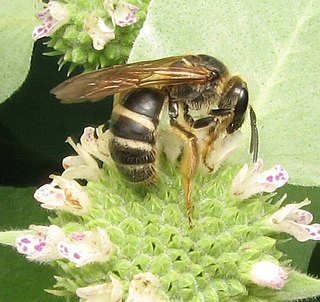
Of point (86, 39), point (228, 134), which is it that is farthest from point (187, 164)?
point (86, 39)

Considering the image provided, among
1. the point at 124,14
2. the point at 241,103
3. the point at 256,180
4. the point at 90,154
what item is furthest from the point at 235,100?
the point at 124,14

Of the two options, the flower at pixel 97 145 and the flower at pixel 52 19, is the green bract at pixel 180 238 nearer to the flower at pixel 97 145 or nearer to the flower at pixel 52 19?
the flower at pixel 97 145

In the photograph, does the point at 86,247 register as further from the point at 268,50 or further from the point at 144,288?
the point at 268,50

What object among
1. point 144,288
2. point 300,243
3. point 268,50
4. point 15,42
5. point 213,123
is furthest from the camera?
point 15,42

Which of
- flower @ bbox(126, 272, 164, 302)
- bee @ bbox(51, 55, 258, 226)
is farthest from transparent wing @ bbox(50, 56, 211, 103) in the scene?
flower @ bbox(126, 272, 164, 302)

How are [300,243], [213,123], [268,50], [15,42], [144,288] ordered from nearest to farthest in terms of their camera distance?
[144,288] < [213,123] < [268,50] < [300,243] < [15,42]

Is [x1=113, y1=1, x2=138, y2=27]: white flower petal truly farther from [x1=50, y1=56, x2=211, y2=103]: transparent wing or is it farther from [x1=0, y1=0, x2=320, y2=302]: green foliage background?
[x1=50, y1=56, x2=211, y2=103]: transparent wing
